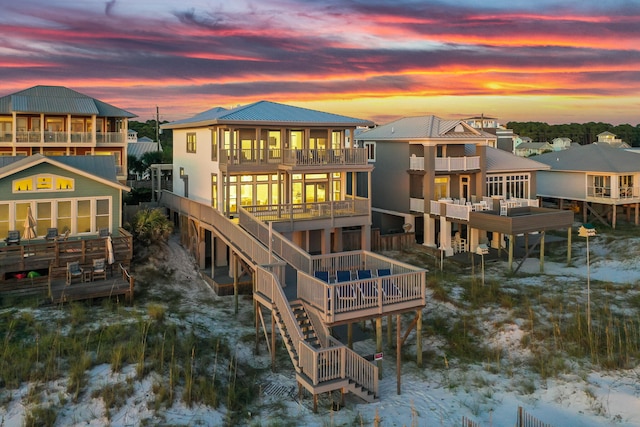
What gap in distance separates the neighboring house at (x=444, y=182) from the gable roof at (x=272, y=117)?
20.2 ft

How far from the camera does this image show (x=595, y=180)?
41.2m

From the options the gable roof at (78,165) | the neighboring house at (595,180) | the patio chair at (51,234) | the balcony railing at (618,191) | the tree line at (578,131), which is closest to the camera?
the gable roof at (78,165)

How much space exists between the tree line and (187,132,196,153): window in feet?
495

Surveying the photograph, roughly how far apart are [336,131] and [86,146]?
67.3 ft

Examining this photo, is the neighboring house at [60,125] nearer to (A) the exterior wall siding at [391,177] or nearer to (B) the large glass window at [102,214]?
(B) the large glass window at [102,214]

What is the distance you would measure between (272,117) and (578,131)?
540ft

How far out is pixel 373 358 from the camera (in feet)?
56.0

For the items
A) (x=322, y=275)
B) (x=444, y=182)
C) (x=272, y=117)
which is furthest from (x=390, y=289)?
(x=444, y=182)

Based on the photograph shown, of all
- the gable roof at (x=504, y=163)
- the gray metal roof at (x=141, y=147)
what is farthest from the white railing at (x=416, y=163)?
the gray metal roof at (x=141, y=147)

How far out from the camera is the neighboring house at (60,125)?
37094 mm

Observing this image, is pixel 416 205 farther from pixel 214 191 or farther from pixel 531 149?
pixel 531 149

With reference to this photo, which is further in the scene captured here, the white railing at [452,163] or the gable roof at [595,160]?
the gable roof at [595,160]

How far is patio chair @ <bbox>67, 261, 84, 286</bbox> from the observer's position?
21.9m

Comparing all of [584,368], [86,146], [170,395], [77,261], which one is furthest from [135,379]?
[86,146]
